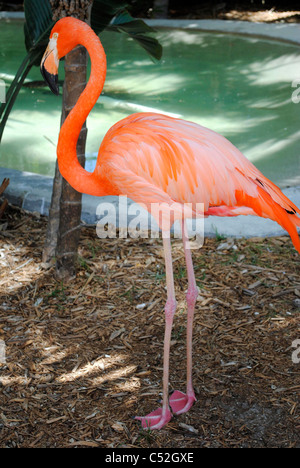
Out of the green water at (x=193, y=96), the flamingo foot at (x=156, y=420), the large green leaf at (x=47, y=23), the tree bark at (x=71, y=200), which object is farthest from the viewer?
the green water at (x=193, y=96)

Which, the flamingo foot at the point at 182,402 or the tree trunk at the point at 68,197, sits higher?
the tree trunk at the point at 68,197

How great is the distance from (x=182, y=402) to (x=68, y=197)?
4.76 ft

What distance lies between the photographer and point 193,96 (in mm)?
8453

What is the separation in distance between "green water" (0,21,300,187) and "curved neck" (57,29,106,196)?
3.06 m

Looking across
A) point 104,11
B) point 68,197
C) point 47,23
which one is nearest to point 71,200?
point 68,197

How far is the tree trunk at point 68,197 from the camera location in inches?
124

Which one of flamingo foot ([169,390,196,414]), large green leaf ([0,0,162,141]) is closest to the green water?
large green leaf ([0,0,162,141])

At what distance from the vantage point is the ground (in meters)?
2.60

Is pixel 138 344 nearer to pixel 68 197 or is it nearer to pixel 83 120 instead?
pixel 68 197

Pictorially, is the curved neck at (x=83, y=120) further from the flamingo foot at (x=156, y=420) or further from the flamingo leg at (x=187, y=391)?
the flamingo foot at (x=156, y=420)

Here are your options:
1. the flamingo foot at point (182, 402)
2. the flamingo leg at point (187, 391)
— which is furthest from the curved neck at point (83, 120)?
the flamingo foot at point (182, 402)

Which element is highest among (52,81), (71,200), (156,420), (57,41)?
(57,41)

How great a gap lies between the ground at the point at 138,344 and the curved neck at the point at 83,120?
98 centimetres

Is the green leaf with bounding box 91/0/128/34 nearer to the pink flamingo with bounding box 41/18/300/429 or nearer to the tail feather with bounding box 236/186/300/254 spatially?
the pink flamingo with bounding box 41/18/300/429
